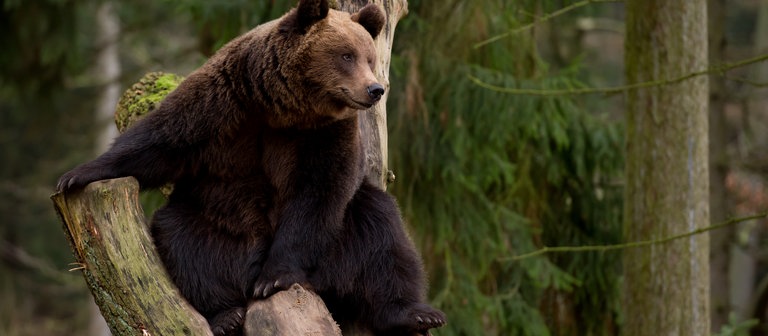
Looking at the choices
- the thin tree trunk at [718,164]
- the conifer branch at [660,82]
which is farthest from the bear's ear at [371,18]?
the thin tree trunk at [718,164]

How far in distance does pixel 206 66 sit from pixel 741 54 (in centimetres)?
968

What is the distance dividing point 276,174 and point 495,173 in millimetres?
Answer: 3251

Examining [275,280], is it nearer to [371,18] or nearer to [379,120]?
[379,120]

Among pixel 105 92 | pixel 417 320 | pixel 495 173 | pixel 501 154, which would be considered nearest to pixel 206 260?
pixel 417 320

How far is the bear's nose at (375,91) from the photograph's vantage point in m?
4.10

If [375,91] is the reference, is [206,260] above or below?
below

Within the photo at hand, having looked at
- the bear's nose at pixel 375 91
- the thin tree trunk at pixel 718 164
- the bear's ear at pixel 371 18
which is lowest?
the thin tree trunk at pixel 718 164

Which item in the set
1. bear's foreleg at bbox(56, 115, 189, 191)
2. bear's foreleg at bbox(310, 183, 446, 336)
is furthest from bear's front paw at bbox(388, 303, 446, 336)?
bear's foreleg at bbox(56, 115, 189, 191)

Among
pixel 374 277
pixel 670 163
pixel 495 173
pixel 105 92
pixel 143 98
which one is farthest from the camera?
pixel 105 92

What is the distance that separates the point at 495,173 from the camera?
7.20m

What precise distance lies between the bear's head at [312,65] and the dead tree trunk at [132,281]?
843mm

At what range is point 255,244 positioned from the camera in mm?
4359

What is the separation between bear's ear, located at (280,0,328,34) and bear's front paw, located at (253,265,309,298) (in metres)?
1.15

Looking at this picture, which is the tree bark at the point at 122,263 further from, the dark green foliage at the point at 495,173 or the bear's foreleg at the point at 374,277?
the dark green foliage at the point at 495,173
